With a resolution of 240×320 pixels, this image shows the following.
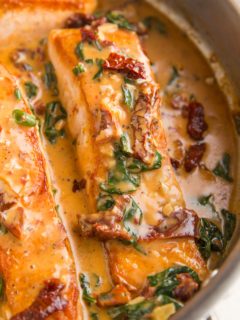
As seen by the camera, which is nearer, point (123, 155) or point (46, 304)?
point (46, 304)

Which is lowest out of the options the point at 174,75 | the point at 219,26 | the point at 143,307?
the point at 143,307

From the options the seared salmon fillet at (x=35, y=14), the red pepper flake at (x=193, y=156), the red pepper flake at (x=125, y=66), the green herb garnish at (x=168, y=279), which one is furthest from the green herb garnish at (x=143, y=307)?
the seared salmon fillet at (x=35, y=14)

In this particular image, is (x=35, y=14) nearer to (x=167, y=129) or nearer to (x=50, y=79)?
(x=50, y=79)

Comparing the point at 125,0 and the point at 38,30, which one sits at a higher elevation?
the point at 125,0

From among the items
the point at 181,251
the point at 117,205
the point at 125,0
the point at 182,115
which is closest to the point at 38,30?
the point at 125,0

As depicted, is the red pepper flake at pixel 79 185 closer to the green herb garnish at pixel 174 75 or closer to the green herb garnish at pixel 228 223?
the green herb garnish at pixel 228 223

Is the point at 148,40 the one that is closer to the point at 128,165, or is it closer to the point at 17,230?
the point at 128,165

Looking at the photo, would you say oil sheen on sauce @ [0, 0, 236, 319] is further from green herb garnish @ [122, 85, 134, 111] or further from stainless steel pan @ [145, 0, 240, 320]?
green herb garnish @ [122, 85, 134, 111]

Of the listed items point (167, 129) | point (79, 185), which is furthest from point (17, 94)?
point (167, 129)
